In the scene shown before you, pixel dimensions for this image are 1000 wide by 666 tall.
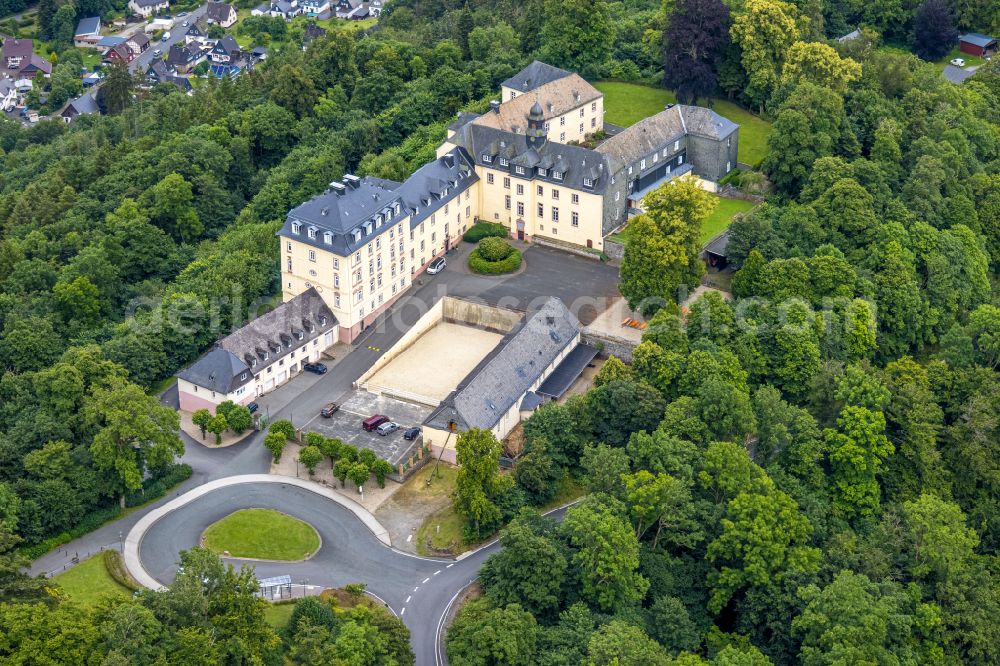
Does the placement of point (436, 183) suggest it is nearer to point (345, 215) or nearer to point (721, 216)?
point (345, 215)

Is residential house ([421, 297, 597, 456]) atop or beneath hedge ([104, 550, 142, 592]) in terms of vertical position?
atop

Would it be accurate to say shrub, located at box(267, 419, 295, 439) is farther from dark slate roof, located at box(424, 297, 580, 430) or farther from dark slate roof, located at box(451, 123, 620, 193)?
dark slate roof, located at box(451, 123, 620, 193)

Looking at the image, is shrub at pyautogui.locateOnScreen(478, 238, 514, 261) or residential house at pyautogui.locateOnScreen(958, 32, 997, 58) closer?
shrub at pyautogui.locateOnScreen(478, 238, 514, 261)

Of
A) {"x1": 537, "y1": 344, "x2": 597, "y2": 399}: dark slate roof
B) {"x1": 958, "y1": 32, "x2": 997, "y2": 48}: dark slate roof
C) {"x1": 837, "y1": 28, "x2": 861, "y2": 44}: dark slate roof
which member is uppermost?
{"x1": 837, "y1": 28, "x2": 861, "y2": 44}: dark slate roof

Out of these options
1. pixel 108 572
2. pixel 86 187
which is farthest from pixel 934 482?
pixel 86 187

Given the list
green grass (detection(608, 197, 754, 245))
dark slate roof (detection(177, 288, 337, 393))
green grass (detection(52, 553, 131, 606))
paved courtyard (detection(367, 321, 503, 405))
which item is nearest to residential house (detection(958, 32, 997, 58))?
green grass (detection(608, 197, 754, 245))

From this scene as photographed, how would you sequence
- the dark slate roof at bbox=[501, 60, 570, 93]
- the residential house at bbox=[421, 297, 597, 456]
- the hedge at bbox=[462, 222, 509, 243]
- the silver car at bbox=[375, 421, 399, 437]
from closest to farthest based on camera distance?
the residential house at bbox=[421, 297, 597, 456] → the silver car at bbox=[375, 421, 399, 437] → the hedge at bbox=[462, 222, 509, 243] → the dark slate roof at bbox=[501, 60, 570, 93]

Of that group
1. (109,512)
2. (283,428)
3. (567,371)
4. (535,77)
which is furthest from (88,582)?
(535,77)

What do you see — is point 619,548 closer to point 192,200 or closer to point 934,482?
point 934,482
